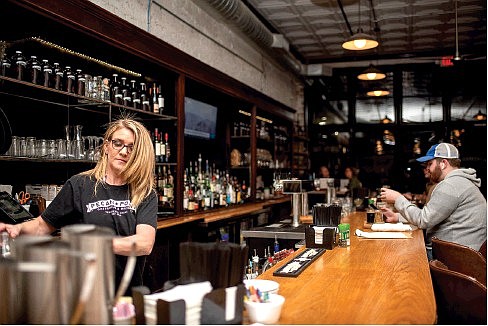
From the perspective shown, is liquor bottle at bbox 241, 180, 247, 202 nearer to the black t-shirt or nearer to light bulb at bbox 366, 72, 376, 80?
light bulb at bbox 366, 72, 376, 80

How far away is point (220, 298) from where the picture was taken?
1.35 m

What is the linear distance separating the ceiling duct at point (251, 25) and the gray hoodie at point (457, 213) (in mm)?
3191

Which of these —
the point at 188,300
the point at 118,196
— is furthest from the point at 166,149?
the point at 188,300

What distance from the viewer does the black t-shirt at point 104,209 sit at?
2.29m

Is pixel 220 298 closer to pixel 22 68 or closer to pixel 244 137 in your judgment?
pixel 22 68

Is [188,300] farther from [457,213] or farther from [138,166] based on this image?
[457,213]

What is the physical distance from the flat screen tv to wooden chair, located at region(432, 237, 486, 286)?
3542 millimetres

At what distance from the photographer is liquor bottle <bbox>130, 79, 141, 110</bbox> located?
4.46m

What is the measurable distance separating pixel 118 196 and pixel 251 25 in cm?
456

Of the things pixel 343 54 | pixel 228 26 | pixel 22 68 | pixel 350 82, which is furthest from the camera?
pixel 350 82

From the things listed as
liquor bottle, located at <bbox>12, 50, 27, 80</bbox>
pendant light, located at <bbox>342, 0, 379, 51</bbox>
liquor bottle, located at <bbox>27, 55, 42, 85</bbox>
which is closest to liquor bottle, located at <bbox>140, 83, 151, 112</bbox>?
liquor bottle, located at <bbox>27, 55, 42, 85</bbox>

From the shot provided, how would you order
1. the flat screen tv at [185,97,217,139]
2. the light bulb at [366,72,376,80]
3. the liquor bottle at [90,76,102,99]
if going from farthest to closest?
the light bulb at [366,72,376,80]
the flat screen tv at [185,97,217,139]
the liquor bottle at [90,76,102,99]

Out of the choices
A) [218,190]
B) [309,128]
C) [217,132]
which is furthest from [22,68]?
[309,128]

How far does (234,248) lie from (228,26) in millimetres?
5937
